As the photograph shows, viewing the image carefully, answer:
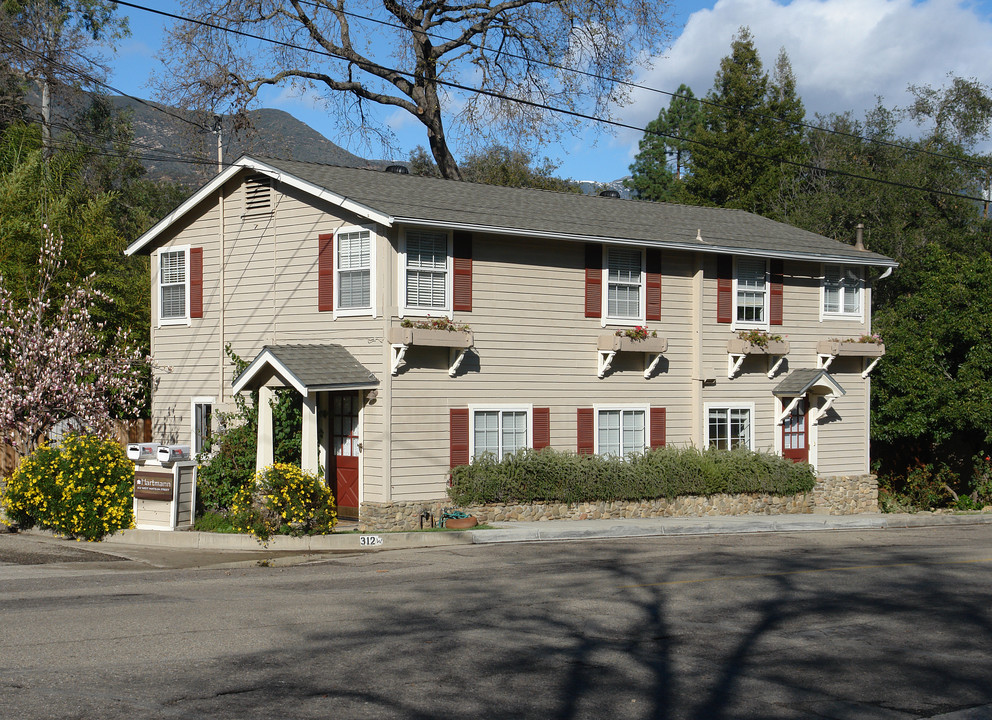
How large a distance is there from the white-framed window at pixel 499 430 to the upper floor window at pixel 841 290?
9185mm

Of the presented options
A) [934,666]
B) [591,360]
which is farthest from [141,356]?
[934,666]

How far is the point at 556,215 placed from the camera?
889 inches

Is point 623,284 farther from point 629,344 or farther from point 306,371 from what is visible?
point 306,371

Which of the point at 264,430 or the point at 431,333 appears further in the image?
the point at 431,333

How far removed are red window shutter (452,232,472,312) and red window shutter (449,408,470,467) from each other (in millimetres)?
2009

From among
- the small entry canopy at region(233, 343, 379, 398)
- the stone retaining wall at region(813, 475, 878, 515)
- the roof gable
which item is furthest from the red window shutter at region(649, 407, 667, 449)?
the small entry canopy at region(233, 343, 379, 398)

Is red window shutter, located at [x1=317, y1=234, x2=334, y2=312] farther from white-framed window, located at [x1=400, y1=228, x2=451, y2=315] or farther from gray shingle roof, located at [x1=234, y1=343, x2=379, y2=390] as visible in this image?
white-framed window, located at [x1=400, y1=228, x2=451, y2=315]

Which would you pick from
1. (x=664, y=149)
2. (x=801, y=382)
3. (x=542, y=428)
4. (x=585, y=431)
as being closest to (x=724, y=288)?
(x=801, y=382)

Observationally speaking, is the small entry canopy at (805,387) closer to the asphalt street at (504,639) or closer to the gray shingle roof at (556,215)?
the gray shingle roof at (556,215)

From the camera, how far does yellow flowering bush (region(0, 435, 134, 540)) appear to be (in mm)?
17891

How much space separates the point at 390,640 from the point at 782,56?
6020cm

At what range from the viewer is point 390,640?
969 cm

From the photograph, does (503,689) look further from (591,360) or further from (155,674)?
(591,360)

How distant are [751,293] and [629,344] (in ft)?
14.5
